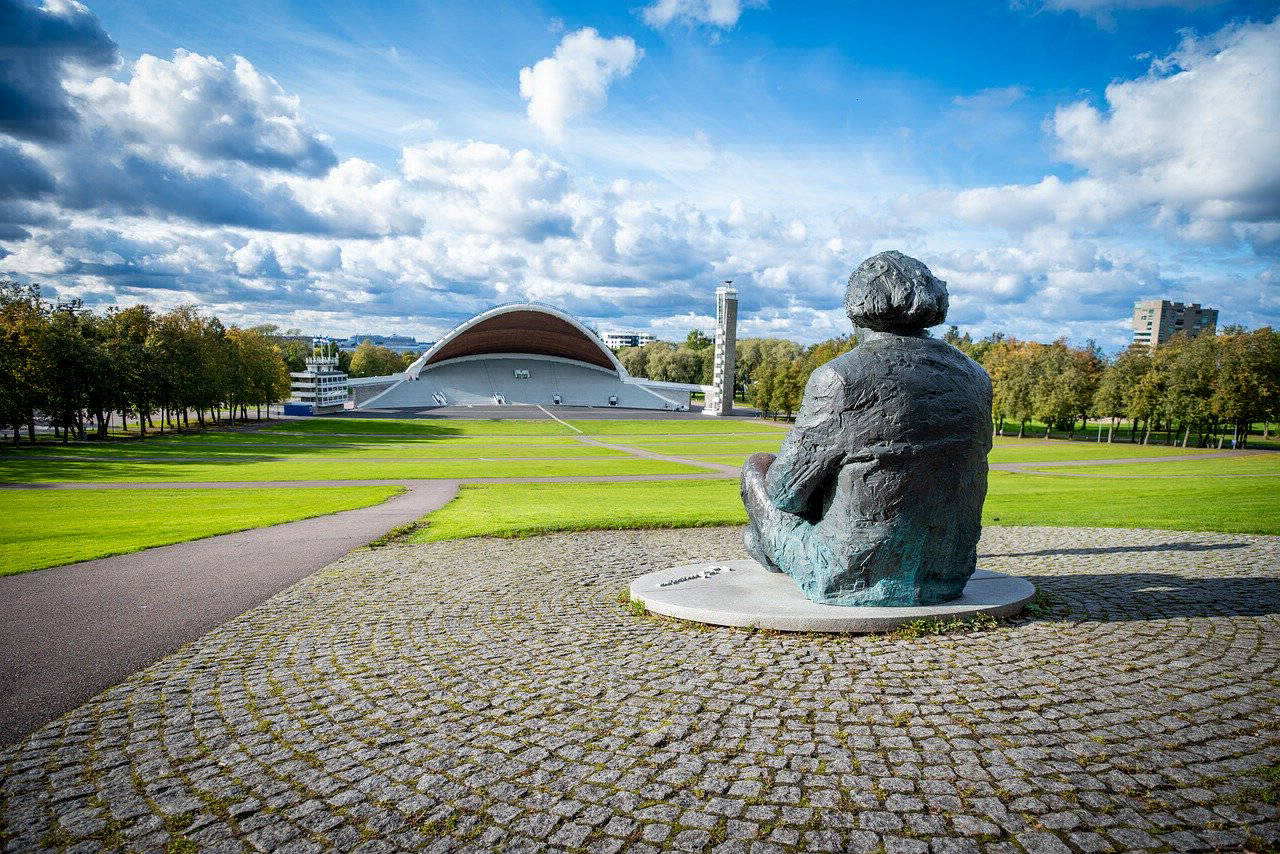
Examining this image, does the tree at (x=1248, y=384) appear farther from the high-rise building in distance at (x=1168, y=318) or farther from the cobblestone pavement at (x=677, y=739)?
the high-rise building in distance at (x=1168, y=318)

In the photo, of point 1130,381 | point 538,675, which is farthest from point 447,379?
point 538,675

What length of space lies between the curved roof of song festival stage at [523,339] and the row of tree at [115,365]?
27.8 m

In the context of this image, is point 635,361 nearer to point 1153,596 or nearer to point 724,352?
point 724,352

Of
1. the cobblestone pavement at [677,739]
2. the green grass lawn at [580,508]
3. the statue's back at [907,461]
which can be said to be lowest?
the green grass lawn at [580,508]

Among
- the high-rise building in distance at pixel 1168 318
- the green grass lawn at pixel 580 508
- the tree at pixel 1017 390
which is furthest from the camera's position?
the high-rise building in distance at pixel 1168 318

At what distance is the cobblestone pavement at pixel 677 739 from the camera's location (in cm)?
384

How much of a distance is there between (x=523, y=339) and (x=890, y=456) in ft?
300

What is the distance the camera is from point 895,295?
6855mm

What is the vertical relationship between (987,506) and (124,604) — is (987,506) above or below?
above

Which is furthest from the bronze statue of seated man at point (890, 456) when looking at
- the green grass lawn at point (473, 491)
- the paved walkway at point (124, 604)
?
the green grass lawn at point (473, 491)

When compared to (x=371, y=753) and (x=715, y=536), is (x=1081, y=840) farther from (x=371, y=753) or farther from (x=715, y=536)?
(x=715, y=536)

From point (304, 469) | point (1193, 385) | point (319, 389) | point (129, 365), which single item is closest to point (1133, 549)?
point (304, 469)

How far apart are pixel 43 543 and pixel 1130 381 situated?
214 ft

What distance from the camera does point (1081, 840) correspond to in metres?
3.57
